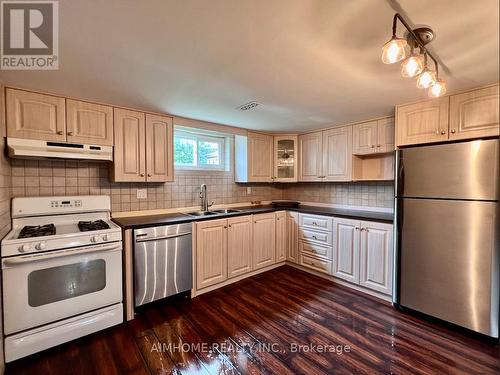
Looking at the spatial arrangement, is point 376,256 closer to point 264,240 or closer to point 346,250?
point 346,250

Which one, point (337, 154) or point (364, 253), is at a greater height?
point (337, 154)

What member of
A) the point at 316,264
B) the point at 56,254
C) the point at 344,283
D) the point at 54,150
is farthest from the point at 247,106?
the point at 344,283

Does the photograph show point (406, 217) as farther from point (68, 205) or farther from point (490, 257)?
point (68, 205)

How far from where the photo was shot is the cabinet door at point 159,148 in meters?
2.45

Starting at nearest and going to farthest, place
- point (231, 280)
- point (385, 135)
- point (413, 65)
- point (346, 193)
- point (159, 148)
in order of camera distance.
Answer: point (413, 65) < point (159, 148) < point (385, 135) < point (231, 280) < point (346, 193)

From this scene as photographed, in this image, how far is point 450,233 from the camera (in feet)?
5.98

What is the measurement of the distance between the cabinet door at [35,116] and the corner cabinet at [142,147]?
0.42 metres

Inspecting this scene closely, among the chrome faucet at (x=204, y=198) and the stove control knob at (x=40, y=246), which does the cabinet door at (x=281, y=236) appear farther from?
the stove control knob at (x=40, y=246)

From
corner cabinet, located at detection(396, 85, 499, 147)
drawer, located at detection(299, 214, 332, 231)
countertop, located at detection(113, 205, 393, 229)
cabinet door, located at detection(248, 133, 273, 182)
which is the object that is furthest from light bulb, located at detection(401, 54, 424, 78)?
cabinet door, located at detection(248, 133, 273, 182)

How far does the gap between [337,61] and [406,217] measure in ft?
4.79

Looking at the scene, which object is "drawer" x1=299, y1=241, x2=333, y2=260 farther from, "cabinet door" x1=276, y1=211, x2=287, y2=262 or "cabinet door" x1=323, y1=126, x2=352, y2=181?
"cabinet door" x1=323, y1=126, x2=352, y2=181

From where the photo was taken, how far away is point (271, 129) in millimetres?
3295

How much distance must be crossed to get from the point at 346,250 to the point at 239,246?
120 centimetres

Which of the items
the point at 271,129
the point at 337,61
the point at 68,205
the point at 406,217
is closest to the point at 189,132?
the point at 271,129
